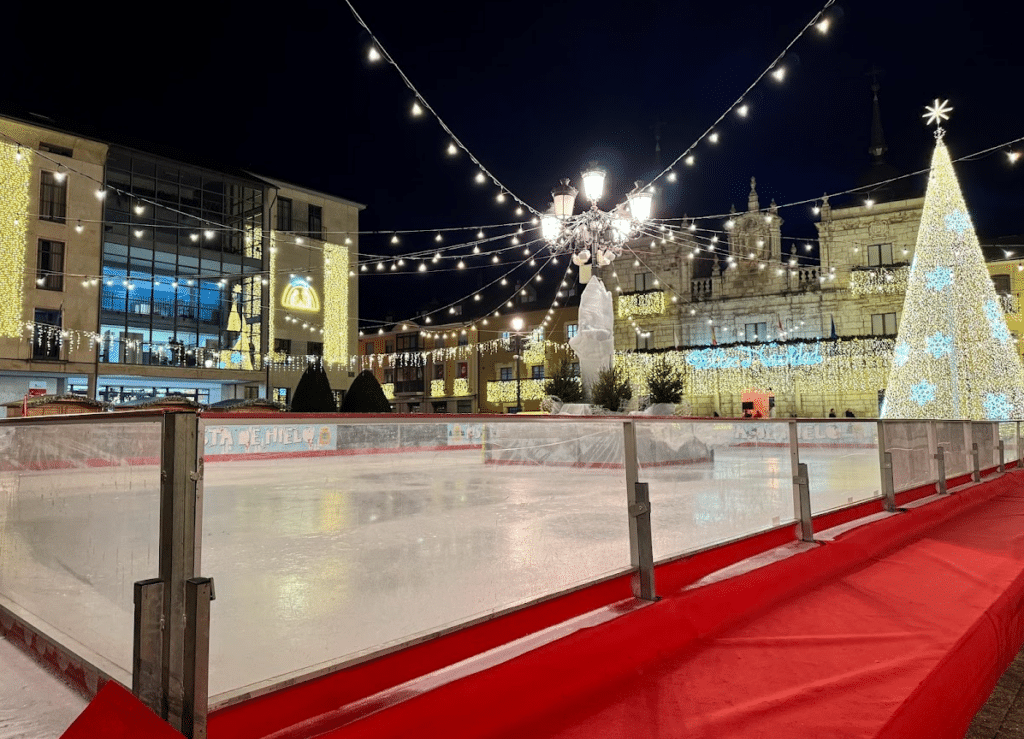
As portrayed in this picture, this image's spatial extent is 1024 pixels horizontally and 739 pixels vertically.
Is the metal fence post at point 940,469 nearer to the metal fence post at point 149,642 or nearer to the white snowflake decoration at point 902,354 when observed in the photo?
the metal fence post at point 149,642

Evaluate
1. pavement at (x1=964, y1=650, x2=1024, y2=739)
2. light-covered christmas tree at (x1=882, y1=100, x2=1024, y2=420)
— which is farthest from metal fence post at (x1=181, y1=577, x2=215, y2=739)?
light-covered christmas tree at (x1=882, y1=100, x2=1024, y2=420)

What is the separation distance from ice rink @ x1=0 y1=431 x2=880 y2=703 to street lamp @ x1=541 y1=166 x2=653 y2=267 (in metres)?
5.38

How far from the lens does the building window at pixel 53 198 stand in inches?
788

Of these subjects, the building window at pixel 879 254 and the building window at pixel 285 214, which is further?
the building window at pixel 285 214

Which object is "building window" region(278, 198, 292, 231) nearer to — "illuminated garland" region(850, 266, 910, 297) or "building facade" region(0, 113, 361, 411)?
"building facade" region(0, 113, 361, 411)

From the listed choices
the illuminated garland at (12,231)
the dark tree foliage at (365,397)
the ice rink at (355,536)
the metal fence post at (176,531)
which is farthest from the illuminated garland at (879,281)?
the illuminated garland at (12,231)

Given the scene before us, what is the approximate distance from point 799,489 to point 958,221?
12.1 meters

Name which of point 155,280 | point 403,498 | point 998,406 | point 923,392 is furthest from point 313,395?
point 998,406

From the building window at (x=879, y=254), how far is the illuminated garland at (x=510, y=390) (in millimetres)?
15466

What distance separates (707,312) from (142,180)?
23.8m

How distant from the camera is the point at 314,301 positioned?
25.8 meters

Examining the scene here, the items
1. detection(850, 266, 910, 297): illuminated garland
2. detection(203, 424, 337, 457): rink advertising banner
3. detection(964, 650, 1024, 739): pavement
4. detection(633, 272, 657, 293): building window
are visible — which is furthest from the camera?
detection(633, 272, 657, 293): building window

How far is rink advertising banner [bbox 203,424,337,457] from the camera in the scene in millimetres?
1738

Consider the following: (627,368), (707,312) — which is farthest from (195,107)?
(707,312)
